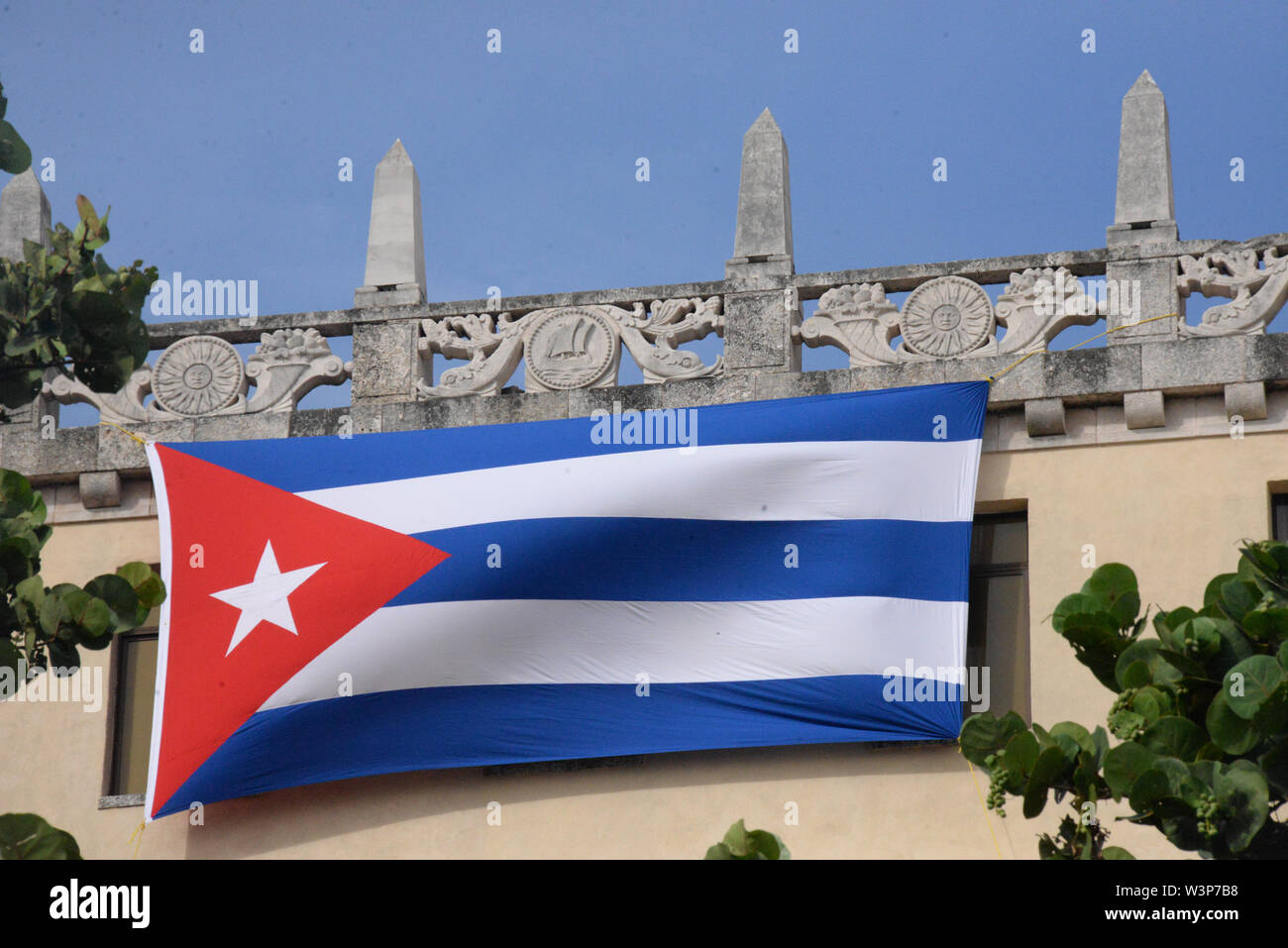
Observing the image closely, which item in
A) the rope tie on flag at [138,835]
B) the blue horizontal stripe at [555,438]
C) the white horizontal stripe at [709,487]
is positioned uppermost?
the blue horizontal stripe at [555,438]

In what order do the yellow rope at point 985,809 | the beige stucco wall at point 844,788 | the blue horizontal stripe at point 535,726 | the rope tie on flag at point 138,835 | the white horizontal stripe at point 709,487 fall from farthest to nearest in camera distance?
the rope tie on flag at point 138,835 → the white horizontal stripe at point 709,487 → the blue horizontal stripe at point 535,726 → the beige stucco wall at point 844,788 → the yellow rope at point 985,809

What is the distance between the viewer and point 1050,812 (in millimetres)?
15023

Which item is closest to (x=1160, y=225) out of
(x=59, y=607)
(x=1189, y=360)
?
(x=1189, y=360)

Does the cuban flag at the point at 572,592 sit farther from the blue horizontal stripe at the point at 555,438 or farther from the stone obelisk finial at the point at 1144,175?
the stone obelisk finial at the point at 1144,175

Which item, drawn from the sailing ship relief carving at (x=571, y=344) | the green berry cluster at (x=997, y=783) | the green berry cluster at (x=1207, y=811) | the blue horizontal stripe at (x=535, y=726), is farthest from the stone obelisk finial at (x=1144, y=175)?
the green berry cluster at (x=1207, y=811)

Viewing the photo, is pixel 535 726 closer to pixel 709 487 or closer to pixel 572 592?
pixel 572 592

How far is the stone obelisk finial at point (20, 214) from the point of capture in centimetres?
1809

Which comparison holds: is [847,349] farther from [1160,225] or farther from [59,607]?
[59,607]

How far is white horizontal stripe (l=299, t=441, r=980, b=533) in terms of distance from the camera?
15867 mm

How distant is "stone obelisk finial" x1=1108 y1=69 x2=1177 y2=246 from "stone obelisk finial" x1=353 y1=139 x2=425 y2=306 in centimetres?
552

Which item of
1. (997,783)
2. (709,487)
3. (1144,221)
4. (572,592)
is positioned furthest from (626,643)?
(997,783)

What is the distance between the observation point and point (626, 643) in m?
Answer: 15.9

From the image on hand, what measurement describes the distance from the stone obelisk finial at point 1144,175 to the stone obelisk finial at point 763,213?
250 cm

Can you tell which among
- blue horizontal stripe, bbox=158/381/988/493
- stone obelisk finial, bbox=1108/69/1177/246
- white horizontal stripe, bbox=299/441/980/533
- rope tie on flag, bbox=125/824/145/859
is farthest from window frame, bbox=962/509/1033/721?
rope tie on flag, bbox=125/824/145/859
